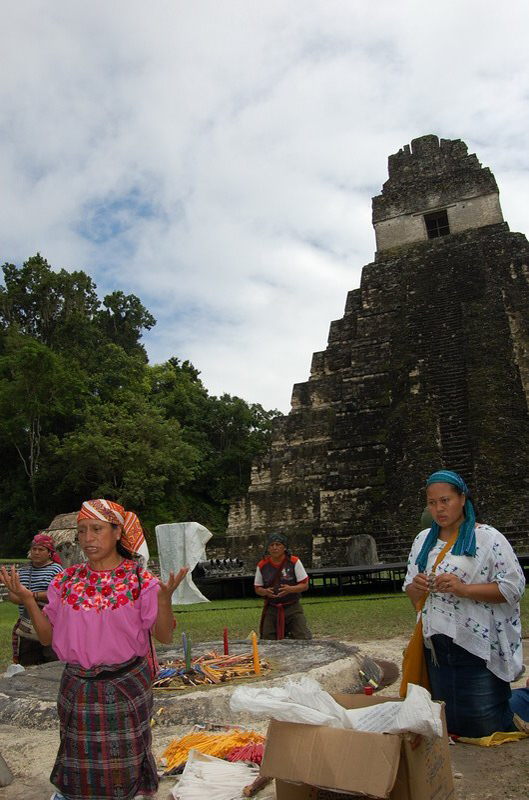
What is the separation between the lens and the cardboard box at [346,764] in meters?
2.24

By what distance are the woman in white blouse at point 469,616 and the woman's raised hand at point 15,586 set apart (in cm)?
198

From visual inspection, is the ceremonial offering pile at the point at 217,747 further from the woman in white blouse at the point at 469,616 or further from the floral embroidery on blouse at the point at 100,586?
the floral embroidery on blouse at the point at 100,586

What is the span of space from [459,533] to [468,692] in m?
0.84

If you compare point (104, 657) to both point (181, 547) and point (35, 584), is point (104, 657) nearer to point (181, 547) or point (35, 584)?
point (35, 584)

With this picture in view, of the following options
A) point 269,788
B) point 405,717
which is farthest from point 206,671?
point 405,717

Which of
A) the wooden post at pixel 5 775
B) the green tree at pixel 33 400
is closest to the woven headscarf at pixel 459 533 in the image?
the wooden post at pixel 5 775

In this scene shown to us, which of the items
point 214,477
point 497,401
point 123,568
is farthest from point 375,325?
point 123,568

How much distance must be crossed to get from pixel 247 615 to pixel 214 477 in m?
22.9

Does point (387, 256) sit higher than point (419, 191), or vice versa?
point (419, 191)

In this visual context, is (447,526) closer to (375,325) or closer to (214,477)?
(375,325)

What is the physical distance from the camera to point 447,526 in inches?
140

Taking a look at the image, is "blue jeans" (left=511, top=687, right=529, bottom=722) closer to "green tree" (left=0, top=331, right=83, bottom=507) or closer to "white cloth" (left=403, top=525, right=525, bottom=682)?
"white cloth" (left=403, top=525, right=525, bottom=682)

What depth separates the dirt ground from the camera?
294cm

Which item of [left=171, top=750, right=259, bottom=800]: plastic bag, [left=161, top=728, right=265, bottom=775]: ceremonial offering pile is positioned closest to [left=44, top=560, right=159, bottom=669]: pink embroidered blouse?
[left=171, top=750, right=259, bottom=800]: plastic bag
